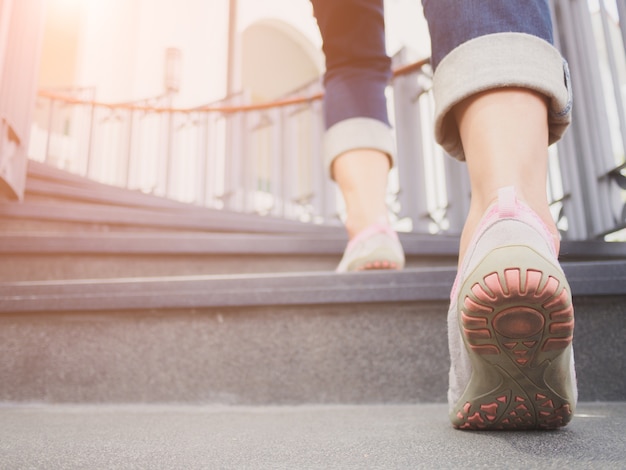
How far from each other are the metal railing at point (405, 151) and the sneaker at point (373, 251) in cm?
82

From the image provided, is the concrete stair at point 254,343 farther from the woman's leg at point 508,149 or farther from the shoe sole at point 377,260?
the woman's leg at point 508,149

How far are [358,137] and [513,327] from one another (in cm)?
56

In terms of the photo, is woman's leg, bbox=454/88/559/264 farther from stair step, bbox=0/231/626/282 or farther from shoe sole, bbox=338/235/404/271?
stair step, bbox=0/231/626/282

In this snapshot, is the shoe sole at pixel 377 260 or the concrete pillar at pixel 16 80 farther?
the concrete pillar at pixel 16 80

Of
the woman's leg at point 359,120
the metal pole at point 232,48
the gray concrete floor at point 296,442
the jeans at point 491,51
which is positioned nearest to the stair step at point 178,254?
the woman's leg at point 359,120

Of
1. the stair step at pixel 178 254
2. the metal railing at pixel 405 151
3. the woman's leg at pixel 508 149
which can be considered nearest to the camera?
the woman's leg at pixel 508 149

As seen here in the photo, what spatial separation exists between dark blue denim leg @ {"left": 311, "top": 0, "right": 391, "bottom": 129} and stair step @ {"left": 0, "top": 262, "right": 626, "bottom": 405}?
0.34 metres

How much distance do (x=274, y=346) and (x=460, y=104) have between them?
0.43 metres

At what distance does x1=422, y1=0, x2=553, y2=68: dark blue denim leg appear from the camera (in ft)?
1.70

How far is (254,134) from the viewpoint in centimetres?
377

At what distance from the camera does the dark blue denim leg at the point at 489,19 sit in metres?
0.52

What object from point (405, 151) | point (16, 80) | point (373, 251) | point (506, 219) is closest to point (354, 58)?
point (373, 251)

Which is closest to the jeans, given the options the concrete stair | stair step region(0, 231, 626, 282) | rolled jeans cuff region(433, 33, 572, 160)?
rolled jeans cuff region(433, 33, 572, 160)

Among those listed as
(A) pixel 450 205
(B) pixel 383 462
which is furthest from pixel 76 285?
(A) pixel 450 205
